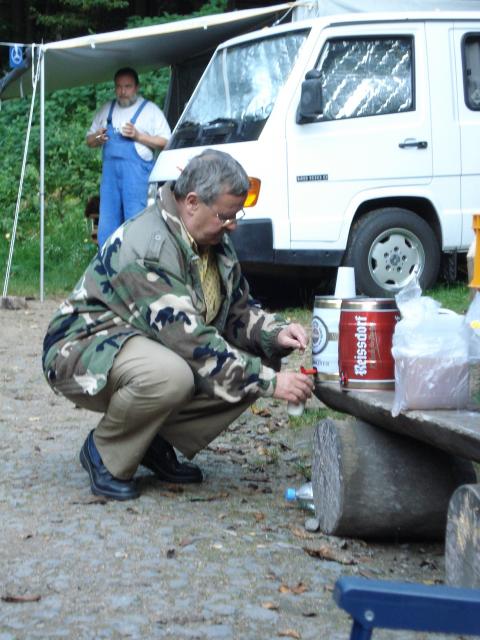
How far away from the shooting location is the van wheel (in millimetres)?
9703

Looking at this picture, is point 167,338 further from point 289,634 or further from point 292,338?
point 289,634

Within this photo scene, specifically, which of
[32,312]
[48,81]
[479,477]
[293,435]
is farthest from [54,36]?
[479,477]

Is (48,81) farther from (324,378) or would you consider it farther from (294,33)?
(324,378)

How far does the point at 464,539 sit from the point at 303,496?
1425mm

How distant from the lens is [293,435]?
6062 millimetres

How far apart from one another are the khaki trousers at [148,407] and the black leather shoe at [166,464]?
188 millimetres

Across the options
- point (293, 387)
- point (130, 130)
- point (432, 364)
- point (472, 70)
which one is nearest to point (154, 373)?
point (293, 387)

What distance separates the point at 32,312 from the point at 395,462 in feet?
22.8

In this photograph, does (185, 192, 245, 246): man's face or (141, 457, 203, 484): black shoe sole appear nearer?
(185, 192, 245, 246): man's face

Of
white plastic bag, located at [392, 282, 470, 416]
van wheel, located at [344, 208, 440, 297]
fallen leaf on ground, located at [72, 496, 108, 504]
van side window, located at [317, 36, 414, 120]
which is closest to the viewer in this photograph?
white plastic bag, located at [392, 282, 470, 416]

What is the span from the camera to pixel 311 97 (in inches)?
361

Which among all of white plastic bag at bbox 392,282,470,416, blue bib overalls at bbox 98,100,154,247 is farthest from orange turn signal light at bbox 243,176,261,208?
white plastic bag at bbox 392,282,470,416

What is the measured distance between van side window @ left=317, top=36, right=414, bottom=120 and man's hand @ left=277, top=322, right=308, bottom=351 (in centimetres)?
510

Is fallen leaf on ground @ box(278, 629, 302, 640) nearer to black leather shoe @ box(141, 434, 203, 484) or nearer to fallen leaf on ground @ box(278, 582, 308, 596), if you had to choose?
fallen leaf on ground @ box(278, 582, 308, 596)
